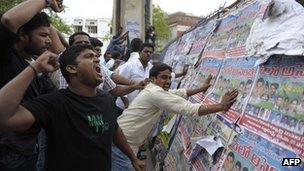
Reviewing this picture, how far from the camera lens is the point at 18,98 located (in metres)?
2.21

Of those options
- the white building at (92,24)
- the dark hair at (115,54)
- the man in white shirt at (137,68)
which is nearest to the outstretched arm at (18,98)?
the man in white shirt at (137,68)

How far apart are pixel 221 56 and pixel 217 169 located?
5.12 ft

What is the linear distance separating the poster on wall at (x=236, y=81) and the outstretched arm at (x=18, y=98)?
5.25 feet

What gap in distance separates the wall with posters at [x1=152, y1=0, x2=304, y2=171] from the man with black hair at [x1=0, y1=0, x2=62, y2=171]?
1.43m

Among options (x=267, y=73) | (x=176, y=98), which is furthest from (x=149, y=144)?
(x=267, y=73)

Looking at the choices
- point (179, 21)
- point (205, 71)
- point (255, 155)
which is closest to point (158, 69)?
point (205, 71)

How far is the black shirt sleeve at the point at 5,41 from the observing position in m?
2.62

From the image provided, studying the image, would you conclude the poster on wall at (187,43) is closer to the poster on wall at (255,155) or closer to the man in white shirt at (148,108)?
the man in white shirt at (148,108)

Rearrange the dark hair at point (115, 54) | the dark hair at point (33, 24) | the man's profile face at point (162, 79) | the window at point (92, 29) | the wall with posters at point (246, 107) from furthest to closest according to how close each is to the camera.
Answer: the window at point (92, 29) → the dark hair at point (115, 54) → the man's profile face at point (162, 79) → the dark hair at point (33, 24) → the wall with posters at point (246, 107)

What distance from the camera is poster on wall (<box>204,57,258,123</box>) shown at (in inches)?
131

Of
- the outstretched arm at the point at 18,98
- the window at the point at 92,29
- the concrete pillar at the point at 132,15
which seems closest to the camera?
the outstretched arm at the point at 18,98

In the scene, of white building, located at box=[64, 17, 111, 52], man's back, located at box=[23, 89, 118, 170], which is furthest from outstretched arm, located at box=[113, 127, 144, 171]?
white building, located at box=[64, 17, 111, 52]

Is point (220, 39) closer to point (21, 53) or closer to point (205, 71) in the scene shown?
point (205, 71)

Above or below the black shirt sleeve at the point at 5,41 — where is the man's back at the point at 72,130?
below
